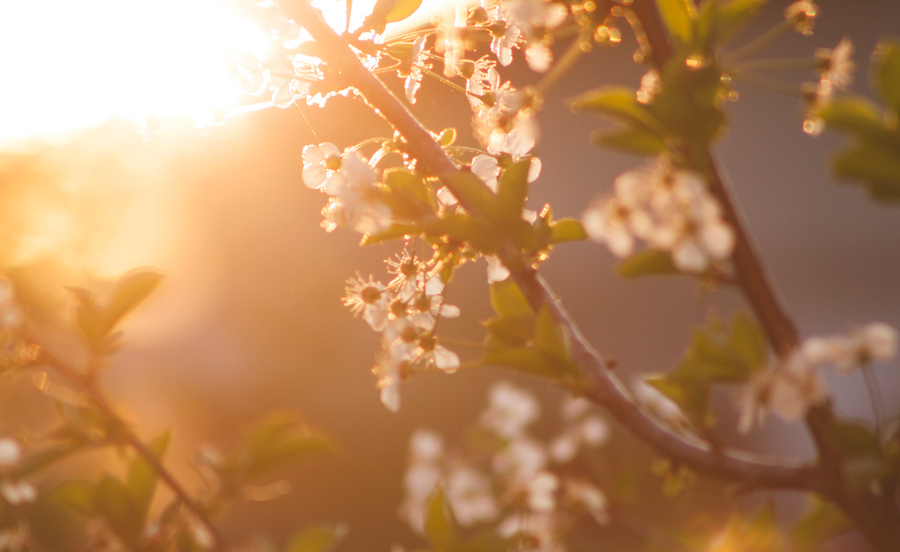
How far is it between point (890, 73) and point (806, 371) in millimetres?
168

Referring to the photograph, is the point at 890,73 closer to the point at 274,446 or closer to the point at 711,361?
the point at 711,361

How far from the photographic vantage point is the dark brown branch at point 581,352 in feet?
1.41

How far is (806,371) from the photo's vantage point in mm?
346

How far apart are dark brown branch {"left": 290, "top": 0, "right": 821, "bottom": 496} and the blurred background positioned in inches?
57.7

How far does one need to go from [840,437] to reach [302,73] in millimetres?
528

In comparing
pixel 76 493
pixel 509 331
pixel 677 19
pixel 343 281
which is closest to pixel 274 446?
pixel 76 493

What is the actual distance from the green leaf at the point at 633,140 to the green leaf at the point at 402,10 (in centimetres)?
35

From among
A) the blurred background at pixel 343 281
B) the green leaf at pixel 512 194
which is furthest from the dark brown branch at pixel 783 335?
the blurred background at pixel 343 281

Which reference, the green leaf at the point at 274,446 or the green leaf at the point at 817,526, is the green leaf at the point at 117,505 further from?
the green leaf at the point at 817,526

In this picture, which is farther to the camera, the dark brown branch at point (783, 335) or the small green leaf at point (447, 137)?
the small green leaf at point (447, 137)

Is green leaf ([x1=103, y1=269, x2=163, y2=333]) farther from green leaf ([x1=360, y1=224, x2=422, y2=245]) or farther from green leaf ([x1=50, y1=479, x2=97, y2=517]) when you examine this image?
green leaf ([x1=360, y1=224, x2=422, y2=245])

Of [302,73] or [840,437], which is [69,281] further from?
[840,437]

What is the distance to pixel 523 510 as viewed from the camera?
3.24 ft

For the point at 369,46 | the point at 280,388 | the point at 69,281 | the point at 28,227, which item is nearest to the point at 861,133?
the point at 369,46
